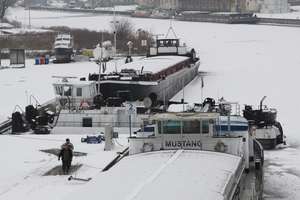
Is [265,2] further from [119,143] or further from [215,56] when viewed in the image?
[119,143]

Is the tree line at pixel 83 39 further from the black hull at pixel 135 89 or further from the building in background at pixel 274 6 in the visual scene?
the building in background at pixel 274 6

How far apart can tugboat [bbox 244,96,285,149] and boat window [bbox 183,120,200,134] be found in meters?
9.79

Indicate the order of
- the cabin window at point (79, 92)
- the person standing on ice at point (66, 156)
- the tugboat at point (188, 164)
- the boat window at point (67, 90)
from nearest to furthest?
the tugboat at point (188, 164)
the person standing on ice at point (66, 156)
the boat window at point (67, 90)
the cabin window at point (79, 92)

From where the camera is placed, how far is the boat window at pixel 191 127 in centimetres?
1422

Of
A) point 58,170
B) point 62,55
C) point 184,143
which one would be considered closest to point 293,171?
point 58,170

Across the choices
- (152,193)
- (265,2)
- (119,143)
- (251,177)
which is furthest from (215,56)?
(265,2)

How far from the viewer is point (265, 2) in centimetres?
15262

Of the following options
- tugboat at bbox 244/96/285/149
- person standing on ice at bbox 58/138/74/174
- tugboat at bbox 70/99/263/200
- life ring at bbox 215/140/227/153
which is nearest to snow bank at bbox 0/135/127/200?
person standing on ice at bbox 58/138/74/174

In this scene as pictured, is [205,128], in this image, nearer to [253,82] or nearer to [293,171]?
[293,171]

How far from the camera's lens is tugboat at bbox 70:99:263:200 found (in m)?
10.7

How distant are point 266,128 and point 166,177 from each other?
1328 centimetres

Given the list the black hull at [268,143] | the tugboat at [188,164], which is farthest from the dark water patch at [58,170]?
the black hull at [268,143]

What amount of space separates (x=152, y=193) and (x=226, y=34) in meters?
80.1

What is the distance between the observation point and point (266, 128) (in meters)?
24.1
